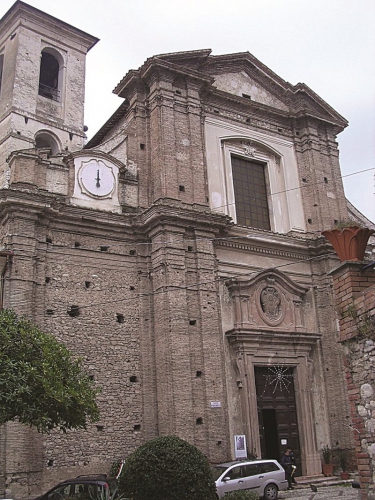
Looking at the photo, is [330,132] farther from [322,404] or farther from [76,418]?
[76,418]

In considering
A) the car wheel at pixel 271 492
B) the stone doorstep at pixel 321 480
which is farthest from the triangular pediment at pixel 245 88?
the car wheel at pixel 271 492

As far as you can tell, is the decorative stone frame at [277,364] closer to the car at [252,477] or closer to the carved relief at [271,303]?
the carved relief at [271,303]

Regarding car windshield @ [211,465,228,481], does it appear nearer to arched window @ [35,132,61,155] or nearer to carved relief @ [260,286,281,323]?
carved relief @ [260,286,281,323]

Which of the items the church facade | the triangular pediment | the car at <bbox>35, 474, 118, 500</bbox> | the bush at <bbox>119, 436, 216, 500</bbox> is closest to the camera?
the bush at <bbox>119, 436, 216, 500</bbox>

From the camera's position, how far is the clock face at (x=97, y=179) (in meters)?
17.9

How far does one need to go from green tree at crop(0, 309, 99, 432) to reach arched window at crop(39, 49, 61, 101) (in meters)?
16.4

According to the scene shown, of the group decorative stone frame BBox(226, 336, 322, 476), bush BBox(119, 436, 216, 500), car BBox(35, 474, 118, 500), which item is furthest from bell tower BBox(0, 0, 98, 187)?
bush BBox(119, 436, 216, 500)

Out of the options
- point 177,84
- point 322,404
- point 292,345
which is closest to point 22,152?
point 177,84

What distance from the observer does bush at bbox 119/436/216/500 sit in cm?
937

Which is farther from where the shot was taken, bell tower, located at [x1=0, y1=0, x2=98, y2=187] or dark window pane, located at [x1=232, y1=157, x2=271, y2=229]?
bell tower, located at [x1=0, y1=0, x2=98, y2=187]

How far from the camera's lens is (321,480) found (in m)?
17.1

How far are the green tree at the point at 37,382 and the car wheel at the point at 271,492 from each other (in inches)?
208

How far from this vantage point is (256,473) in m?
14.4

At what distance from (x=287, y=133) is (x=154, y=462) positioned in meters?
16.5
